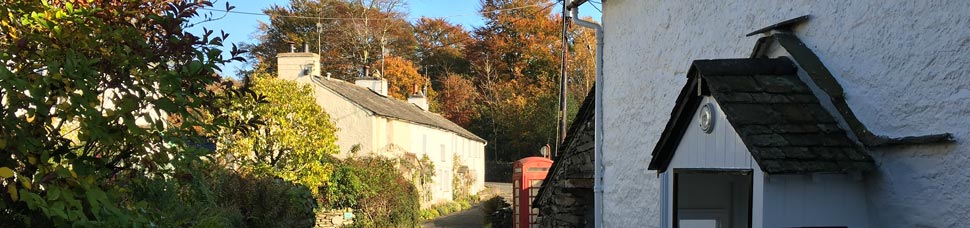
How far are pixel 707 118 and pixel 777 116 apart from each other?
18.0 inches

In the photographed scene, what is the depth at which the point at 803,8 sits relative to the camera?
441 cm

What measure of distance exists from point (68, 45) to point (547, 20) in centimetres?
4551

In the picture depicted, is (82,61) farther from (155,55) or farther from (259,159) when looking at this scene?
(259,159)

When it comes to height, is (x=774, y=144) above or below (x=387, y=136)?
below

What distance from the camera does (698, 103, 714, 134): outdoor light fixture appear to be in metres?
4.18

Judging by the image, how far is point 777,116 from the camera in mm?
3848

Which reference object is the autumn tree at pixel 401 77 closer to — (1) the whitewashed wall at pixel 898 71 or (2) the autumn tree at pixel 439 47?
(2) the autumn tree at pixel 439 47

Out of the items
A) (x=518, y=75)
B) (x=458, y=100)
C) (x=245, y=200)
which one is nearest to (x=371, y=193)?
(x=245, y=200)

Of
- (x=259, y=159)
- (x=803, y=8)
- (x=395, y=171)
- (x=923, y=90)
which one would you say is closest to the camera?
(x=923, y=90)

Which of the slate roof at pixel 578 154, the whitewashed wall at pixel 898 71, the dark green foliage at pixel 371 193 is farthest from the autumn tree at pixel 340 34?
the whitewashed wall at pixel 898 71

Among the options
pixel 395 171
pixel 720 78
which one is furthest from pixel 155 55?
pixel 395 171

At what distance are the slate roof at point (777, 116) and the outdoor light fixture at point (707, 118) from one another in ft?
0.29

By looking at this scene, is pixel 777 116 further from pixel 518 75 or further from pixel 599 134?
pixel 518 75

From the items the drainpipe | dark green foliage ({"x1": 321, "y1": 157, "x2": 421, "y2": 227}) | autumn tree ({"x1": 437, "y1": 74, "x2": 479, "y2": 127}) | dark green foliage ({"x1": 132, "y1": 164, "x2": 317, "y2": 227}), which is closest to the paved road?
dark green foliage ({"x1": 321, "y1": 157, "x2": 421, "y2": 227})
